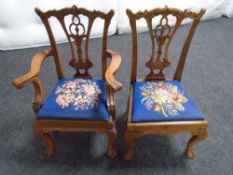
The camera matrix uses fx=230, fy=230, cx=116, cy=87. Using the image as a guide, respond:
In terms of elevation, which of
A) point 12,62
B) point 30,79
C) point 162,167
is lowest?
point 162,167

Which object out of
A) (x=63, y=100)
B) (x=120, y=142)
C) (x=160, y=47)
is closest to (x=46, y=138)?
(x=63, y=100)

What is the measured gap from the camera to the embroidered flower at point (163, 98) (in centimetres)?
130

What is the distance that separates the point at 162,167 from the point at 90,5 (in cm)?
210

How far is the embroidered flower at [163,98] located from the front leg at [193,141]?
18 centimetres

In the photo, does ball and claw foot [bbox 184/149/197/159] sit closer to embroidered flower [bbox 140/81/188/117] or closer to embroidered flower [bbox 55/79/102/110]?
embroidered flower [bbox 140/81/188/117]

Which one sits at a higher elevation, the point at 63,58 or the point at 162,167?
the point at 63,58

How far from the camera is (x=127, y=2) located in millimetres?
2924

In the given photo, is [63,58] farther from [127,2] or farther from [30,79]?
[30,79]

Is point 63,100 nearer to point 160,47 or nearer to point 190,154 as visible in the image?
point 160,47

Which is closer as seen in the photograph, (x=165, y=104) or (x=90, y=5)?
(x=165, y=104)

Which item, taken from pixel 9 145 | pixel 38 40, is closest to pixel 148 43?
pixel 38 40

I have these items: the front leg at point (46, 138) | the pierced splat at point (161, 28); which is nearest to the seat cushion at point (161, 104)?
the pierced splat at point (161, 28)

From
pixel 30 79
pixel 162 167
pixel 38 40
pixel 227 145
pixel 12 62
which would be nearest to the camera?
pixel 30 79

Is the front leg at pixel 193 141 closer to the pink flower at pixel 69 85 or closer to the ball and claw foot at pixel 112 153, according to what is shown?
the ball and claw foot at pixel 112 153
